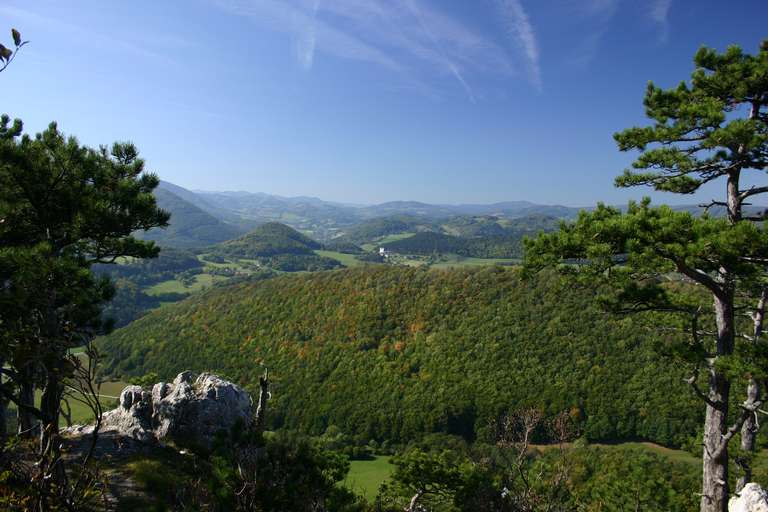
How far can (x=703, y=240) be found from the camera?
250 inches

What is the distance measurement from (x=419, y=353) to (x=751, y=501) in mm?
58151

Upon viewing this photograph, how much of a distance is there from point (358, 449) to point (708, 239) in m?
47.2

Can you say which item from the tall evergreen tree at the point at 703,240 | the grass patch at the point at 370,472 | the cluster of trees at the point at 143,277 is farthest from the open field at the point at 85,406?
the tall evergreen tree at the point at 703,240

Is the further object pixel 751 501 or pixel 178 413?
pixel 178 413

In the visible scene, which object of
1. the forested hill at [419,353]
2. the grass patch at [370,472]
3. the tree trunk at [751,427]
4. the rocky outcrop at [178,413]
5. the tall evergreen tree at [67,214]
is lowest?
the grass patch at [370,472]

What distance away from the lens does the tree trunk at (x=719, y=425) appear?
24.4 feet

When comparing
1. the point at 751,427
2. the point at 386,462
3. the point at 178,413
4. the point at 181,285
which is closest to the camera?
the point at 751,427

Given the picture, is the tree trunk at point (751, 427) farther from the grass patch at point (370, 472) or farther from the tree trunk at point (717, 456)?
the grass patch at point (370, 472)

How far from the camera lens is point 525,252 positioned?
8.45 meters

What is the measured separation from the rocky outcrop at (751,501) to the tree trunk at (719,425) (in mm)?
186

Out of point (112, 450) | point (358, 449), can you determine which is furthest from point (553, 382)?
point (112, 450)

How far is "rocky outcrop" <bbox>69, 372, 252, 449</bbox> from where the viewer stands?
44.3 ft

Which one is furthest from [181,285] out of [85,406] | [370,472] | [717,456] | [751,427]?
[717,456]

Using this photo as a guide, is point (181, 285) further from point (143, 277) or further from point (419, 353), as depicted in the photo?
point (419, 353)
